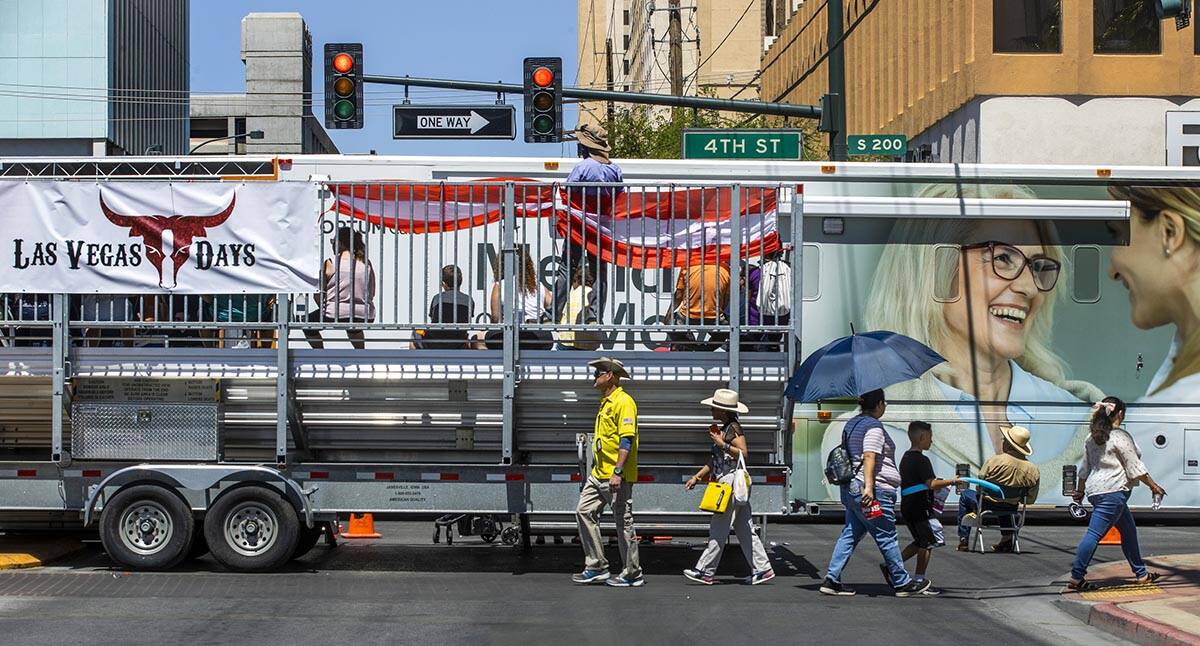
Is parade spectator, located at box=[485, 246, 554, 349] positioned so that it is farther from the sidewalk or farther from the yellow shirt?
the sidewalk

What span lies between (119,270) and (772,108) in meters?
13.0

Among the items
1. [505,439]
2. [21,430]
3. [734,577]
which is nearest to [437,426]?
[505,439]

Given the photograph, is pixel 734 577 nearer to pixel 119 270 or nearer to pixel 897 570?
pixel 897 570

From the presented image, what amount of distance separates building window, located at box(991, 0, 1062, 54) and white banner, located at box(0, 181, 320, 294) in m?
18.2

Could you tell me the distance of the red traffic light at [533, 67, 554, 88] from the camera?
2367cm

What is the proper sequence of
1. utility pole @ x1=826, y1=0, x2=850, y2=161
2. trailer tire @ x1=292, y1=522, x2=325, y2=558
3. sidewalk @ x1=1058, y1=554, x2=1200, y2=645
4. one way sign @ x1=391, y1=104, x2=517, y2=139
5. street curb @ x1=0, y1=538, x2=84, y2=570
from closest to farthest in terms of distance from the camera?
sidewalk @ x1=1058, y1=554, x2=1200, y2=645 < street curb @ x1=0, y1=538, x2=84, y2=570 < trailer tire @ x1=292, y1=522, x2=325, y2=558 < utility pole @ x1=826, y1=0, x2=850, y2=161 < one way sign @ x1=391, y1=104, x2=517, y2=139

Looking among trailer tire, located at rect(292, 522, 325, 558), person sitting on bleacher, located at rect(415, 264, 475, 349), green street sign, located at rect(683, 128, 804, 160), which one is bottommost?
trailer tire, located at rect(292, 522, 325, 558)

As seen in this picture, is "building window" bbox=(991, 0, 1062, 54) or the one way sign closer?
the one way sign

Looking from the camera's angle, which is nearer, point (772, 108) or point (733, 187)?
point (733, 187)

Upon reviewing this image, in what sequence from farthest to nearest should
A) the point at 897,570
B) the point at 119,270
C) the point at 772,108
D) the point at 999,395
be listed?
the point at 772,108, the point at 999,395, the point at 119,270, the point at 897,570

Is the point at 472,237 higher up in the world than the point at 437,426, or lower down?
higher up

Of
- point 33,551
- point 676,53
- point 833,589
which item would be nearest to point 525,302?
point 833,589

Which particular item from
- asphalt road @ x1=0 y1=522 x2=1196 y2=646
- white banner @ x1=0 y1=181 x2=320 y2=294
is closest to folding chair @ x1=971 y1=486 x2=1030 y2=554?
asphalt road @ x1=0 y1=522 x2=1196 y2=646

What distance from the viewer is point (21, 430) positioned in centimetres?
1259
